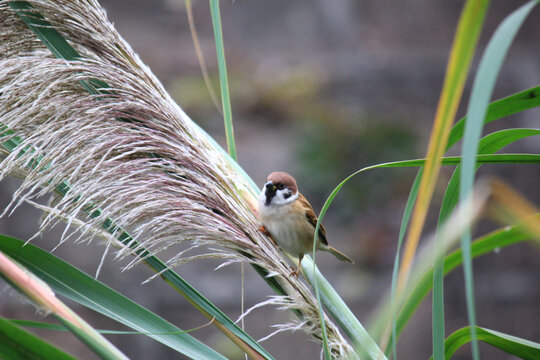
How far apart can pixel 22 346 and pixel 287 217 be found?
4.24 ft

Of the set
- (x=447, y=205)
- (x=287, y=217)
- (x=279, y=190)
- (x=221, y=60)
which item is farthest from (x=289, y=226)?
(x=447, y=205)

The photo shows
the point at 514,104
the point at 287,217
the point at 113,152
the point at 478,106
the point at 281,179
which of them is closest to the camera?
the point at 478,106

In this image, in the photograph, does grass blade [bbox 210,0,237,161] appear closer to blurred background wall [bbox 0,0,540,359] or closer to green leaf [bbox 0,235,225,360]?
green leaf [bbox 0,235,225,360]

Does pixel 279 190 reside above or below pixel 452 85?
above

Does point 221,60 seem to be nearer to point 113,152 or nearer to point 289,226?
point 113,152

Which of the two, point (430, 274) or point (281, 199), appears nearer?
point (430, 274)

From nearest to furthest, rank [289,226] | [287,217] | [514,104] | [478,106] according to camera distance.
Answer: [478,106] < [514,104] < [289,226] < [287,217]

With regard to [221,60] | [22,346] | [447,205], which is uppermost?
[221,60]

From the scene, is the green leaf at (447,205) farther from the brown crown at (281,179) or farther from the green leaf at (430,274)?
the brown crown at (281,179)

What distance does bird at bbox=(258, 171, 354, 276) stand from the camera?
1.64 meters

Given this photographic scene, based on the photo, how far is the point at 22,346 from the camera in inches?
27.0

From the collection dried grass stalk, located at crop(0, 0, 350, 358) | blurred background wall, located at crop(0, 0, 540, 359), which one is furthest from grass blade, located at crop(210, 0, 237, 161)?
blurred background wall, located at crop(0, 0, 540, 359)

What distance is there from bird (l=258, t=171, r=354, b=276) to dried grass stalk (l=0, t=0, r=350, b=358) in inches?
15.2

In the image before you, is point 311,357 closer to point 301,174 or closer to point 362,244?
point 362,244
